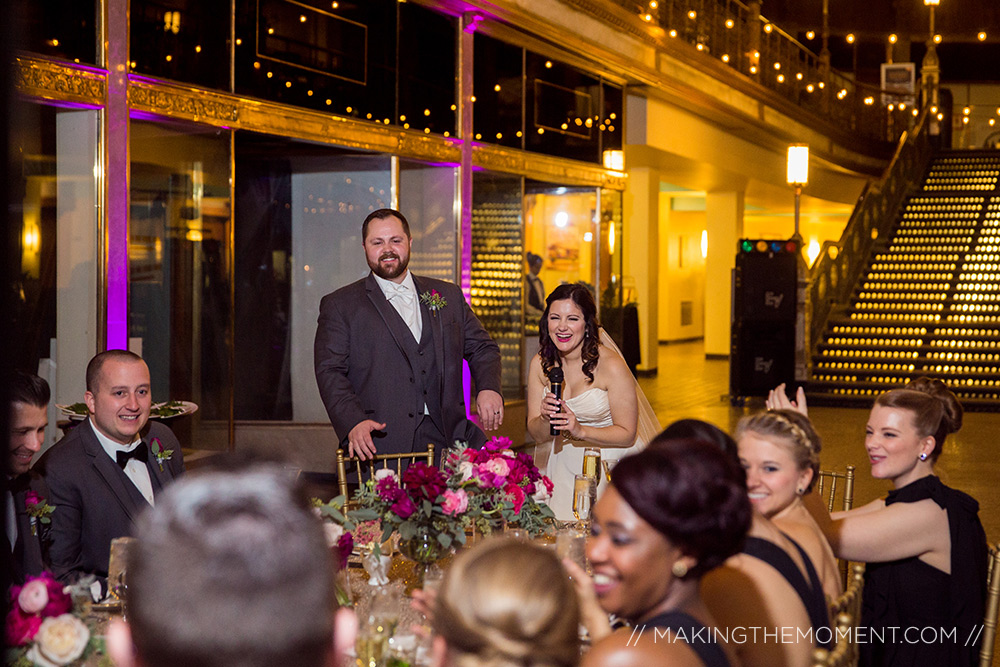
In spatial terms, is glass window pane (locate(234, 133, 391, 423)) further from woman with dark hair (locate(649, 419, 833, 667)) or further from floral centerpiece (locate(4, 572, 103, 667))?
floral centerpiece (locate(4, 572, 103, 667))

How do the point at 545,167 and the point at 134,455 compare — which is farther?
the point at 545,167

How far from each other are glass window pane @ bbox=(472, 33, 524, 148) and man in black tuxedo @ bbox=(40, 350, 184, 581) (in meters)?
6.12

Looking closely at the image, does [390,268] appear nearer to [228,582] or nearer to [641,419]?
[641,419]

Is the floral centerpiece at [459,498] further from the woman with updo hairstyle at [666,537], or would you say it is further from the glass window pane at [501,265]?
the glass window pane at [501,265]

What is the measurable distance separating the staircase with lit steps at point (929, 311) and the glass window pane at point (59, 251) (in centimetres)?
978

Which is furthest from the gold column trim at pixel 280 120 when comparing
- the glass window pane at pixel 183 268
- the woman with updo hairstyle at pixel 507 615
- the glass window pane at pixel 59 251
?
the woman with updo hairstyle at pixel 507 615

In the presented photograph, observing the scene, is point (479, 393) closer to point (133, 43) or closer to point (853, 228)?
point (133, 43)

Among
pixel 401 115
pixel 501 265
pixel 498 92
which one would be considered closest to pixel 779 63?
pixel 498 92

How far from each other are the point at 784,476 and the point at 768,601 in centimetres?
52

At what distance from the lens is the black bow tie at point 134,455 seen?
10.6ft

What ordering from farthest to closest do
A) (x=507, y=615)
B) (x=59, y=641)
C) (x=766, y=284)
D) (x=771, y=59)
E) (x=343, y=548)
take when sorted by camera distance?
(x=771, y=59), (x=766, y=284), (x=343, y=548), (x=59, y=641), (x=507, y=615)

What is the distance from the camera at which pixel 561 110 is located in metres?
10.3

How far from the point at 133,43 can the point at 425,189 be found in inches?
132

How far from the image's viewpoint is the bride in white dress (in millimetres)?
4266
